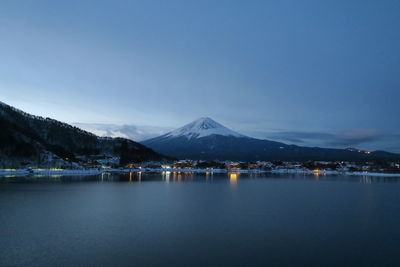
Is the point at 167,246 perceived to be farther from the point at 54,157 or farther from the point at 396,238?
the point at 54,157

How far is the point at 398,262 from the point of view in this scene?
31.2ft

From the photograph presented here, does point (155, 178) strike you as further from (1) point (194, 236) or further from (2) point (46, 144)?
(2) point (46, 144)

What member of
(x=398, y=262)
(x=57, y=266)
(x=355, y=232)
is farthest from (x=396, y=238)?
(x=57, y=266)

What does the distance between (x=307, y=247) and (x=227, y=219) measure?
599cm

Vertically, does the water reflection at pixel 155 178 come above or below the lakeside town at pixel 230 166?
below

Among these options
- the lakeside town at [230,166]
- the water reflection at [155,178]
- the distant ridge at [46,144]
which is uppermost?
the distant ridge at [46,144]

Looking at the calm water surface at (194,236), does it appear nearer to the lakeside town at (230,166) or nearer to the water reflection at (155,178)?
the water reflection at (155,178)

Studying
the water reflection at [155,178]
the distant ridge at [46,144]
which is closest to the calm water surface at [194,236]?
the water reflection at [155,178]

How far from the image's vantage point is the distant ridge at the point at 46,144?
2844 inches

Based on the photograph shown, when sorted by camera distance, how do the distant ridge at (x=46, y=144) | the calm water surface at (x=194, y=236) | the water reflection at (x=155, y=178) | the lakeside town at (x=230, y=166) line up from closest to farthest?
the calm water surface at (x=194, y=236)
the water reflection at (x=155, y=178)
the distant ridge at (x=46, y=144)
the lakeside town at (x=230, y=166)

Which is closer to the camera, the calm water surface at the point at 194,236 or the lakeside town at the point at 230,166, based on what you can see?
the calm water surface at the point at 194,236

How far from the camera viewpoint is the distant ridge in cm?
7225

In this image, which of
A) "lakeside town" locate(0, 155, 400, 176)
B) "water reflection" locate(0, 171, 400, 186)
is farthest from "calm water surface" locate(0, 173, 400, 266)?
"lakeside town" locate(0, 155, 400, 176)

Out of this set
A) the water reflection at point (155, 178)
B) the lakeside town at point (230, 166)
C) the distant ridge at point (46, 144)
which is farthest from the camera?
the lakeside town at point (230, 166)
